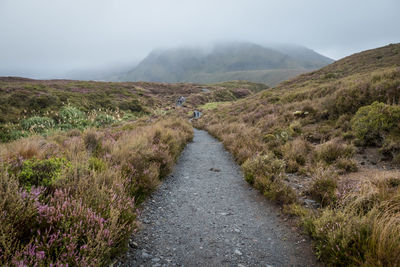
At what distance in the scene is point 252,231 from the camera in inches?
155

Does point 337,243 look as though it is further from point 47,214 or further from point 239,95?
point 239,95

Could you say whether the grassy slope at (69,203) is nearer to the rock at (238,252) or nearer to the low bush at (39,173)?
the low bush at (39,173)

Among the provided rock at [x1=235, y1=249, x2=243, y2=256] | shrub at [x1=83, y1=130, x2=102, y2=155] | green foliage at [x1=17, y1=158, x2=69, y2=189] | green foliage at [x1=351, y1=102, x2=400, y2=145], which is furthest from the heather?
green foliage at [x1=351, y1=102, x2=400, y2=145]

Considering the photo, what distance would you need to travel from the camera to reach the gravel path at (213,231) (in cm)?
313

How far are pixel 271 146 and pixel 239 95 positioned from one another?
61716 mm

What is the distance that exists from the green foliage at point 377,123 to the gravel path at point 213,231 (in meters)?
5.01

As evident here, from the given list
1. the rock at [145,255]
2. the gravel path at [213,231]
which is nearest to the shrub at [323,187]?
the gravel path at [213,231]

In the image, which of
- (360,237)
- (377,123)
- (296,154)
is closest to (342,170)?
(296,154)

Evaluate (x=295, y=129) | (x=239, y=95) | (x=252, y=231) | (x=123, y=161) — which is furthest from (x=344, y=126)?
(x=239, y=95)

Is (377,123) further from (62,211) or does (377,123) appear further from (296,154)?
(62,211)

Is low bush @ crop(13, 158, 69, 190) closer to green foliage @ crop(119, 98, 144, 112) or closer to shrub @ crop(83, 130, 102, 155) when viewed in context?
shrub @ crop(83, 130, 102, 155)

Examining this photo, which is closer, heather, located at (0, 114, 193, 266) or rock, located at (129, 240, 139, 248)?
heather, located at (0, 114, 193, 266)

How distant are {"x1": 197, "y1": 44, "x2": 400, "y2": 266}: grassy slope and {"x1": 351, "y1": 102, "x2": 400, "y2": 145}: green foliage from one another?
0.08 feet

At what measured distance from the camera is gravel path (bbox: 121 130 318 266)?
3.13 m
